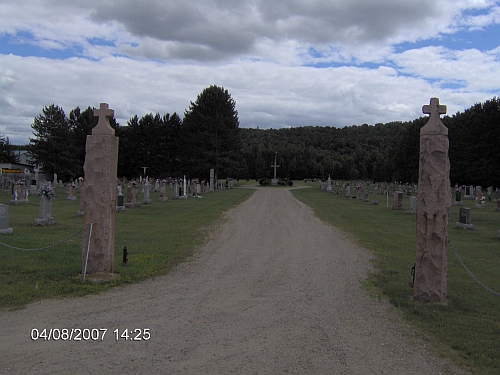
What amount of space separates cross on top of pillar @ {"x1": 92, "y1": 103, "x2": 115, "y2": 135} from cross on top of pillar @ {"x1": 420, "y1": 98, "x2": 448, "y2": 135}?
566 cm

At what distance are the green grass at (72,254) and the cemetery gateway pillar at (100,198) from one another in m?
0.45

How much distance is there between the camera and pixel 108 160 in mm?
8297

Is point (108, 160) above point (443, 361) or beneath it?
above

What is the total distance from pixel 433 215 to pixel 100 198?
5.86m

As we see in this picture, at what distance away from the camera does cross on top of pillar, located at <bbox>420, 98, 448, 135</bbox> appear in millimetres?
7238

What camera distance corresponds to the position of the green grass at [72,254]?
23.8 feet

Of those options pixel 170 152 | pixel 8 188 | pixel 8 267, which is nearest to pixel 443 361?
pixel 8 267

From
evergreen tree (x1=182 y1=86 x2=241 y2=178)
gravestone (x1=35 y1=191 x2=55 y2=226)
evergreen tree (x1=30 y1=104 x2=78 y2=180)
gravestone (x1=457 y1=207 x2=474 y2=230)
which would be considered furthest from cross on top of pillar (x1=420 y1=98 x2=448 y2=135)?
evergreen tree (x1=30 y1=104 x2=78 y2=180)

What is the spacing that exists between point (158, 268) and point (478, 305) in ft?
19.3

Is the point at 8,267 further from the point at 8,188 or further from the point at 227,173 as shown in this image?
the point at 227,173

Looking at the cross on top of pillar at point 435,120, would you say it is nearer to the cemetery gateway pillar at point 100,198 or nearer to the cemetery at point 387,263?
the cemetery at point 387,263
